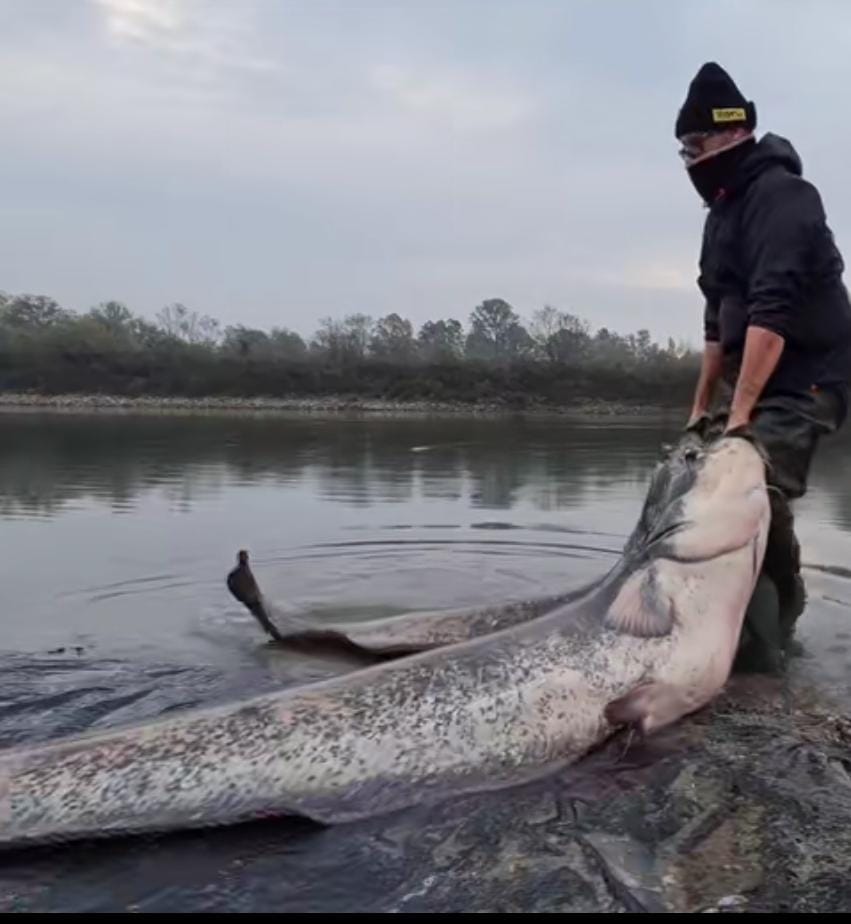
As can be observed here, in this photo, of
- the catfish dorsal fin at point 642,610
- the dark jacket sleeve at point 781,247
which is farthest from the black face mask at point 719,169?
the catfish dorsal fin at point 642,610

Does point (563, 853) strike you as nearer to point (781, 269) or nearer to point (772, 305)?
point (772, 305)

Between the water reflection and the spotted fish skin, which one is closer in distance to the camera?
the spotted fish skin

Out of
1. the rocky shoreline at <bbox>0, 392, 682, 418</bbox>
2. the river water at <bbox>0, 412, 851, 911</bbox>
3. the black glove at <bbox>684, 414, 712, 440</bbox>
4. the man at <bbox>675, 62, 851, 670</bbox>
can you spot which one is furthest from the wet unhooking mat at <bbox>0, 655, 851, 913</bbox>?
the rocky shoreline at <bbox>0, 392, 682, 418</bbox>

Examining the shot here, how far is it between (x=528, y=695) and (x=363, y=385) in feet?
211

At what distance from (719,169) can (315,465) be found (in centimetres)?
1426

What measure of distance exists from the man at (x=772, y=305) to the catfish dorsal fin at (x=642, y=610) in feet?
3.92

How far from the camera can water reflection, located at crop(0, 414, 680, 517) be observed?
567 inches

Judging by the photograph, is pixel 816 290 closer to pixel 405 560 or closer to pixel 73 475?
pixel 405 560

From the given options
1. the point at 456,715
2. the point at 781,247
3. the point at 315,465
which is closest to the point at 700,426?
the point at 781,247

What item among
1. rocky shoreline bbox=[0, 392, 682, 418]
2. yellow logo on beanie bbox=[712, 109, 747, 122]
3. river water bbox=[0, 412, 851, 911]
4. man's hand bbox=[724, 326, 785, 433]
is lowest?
rocky shoreline bbox=[0, 392, 682, 418]

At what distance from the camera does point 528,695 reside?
4457mm

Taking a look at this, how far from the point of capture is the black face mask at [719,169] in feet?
19.9

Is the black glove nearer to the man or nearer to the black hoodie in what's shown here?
the man

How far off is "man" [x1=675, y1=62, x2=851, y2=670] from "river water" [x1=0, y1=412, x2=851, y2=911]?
1.89 ft
